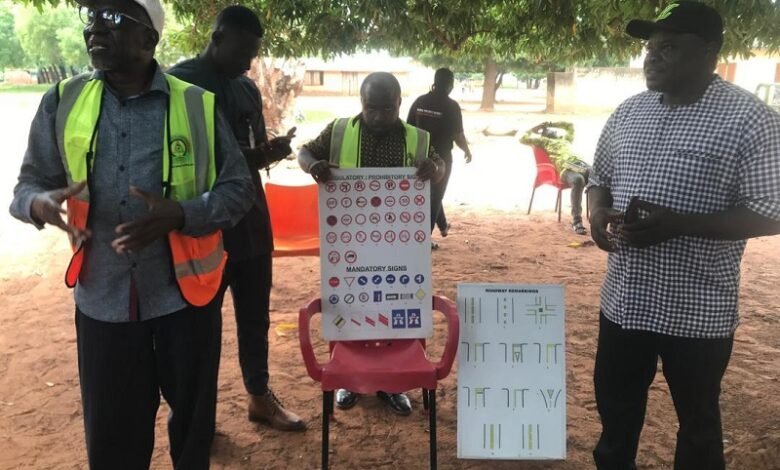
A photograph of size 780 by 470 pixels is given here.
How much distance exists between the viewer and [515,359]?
2887mm

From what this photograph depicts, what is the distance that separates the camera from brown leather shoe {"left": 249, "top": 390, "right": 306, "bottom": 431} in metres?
3.29

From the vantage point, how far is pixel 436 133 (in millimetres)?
7078

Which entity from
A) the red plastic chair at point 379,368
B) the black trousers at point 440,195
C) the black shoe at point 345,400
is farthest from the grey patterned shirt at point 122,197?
the black trousers at point 440,195

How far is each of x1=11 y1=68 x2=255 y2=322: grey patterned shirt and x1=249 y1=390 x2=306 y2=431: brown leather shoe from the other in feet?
4.76

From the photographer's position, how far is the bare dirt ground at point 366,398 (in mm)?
3104

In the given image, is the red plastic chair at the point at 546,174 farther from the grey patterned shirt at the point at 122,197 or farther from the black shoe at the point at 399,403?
the grey patterned shirt at the point at 122,197

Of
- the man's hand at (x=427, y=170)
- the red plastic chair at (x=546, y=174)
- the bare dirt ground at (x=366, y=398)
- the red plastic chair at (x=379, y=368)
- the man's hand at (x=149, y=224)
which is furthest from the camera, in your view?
the red plastic chair at (x=546, y=174)

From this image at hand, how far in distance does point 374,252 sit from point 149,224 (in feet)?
3.95

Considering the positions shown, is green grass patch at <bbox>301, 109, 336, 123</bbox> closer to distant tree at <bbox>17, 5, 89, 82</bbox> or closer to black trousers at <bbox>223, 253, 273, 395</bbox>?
black trousers at <bbox>223, 253, 273, 395</bbox>

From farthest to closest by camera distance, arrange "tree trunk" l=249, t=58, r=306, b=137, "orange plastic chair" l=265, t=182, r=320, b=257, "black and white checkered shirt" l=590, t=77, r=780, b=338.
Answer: "tree trunk" l=249, t=58, r=306, b=137 < "orange plastic chair" l=265, t=182, r=320, b=257 < "black and white checkered shirt" l=590, t=77, r=780, b=338

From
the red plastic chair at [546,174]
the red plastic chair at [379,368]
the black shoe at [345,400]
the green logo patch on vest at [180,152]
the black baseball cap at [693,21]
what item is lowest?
the black shoe at [345,400]

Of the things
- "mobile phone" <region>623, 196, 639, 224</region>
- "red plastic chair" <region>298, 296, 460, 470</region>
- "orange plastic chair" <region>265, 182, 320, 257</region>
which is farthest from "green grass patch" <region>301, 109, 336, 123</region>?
"mobile phone" <region>623, 196, 639, 224</region>

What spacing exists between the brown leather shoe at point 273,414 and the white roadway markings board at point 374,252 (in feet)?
2.50

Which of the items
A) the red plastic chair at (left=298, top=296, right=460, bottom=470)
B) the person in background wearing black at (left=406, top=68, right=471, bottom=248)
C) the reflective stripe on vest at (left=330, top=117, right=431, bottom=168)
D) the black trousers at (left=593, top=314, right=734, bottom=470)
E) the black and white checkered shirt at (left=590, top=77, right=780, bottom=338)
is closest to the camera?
the black and white checkered shirt at (left=590, top=77, right=780, bottom=338)
